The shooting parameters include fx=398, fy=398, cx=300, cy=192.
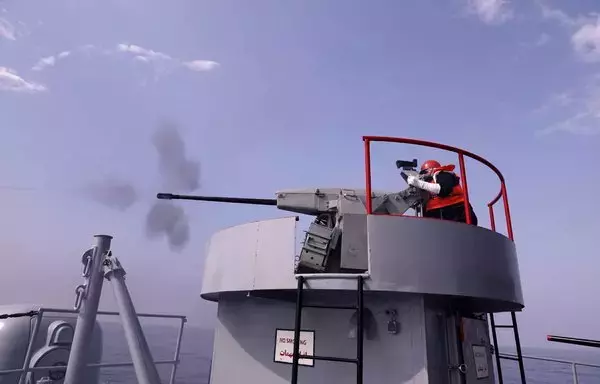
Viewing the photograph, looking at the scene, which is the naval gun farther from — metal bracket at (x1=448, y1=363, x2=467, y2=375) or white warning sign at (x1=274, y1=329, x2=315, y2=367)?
metal bracket at (x1=448, y1=363, x2=467, y2=375)

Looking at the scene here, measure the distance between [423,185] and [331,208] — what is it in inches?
57.4

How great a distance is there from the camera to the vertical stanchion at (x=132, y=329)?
20.0 ft

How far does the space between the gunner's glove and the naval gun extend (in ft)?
0.48

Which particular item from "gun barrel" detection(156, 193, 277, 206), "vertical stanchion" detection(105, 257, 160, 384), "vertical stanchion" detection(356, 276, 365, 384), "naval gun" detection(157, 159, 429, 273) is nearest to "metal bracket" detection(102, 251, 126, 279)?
"vertical stanchion" detection(105, 257, 160, 384)

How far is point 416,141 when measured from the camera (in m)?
5.05

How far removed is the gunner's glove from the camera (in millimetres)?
5707

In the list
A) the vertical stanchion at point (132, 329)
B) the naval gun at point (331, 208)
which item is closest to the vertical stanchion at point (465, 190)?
the naval gun at point (331, 208)

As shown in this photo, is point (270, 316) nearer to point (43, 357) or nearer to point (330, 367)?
point (330, 367)

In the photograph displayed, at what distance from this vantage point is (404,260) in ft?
15.0

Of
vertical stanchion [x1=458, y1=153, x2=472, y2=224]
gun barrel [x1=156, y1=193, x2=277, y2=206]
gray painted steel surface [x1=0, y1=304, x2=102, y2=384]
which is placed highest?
gun barrel [x1=156, y1=193, x2=277, y2=206]

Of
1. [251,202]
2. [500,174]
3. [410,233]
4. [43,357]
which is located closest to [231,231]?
[251,202]

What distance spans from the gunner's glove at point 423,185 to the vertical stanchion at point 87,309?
557 cm

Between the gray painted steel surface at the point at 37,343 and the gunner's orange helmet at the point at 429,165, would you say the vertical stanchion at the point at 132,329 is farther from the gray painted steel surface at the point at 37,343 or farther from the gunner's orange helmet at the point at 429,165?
the gunner's orange helmet at the point at 429,165

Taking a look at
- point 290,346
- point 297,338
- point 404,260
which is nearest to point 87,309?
point 290,346
